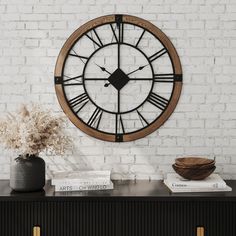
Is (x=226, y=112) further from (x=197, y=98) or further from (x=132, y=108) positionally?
(x=132, y=108)

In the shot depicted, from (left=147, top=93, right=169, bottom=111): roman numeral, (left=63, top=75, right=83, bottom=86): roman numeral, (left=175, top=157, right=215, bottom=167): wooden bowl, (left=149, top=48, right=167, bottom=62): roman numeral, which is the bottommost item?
(left=175, top=157, right=215, bottom=167): wooden bowl

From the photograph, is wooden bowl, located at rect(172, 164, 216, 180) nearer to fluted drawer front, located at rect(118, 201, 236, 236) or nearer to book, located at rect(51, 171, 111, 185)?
fluted drawer front, located at rect(118, 201, 236, 236)

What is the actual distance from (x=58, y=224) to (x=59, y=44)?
1194 millimetres

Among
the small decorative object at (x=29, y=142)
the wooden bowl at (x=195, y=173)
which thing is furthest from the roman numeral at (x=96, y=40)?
the wooden bowl at (x=195, y=173)

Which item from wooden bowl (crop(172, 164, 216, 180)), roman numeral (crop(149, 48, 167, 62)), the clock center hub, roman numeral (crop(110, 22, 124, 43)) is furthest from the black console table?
roman numeral (crop(110, 22, 124, 43))

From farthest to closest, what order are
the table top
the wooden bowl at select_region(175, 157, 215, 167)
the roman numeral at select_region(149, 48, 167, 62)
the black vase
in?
the roman numeral at select_region(149, 48, 167, 62) → the wooden bowl at select_region(175, 157, 215, 167) → the black vase → the table top

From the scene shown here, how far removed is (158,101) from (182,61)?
317mm

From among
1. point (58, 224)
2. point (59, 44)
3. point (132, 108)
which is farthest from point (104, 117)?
point (58, 224)

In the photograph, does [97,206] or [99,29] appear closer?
[97,206]

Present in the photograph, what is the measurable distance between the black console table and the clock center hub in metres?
0.77

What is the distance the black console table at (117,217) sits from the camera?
2.24 m

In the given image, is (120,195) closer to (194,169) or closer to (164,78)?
(194,169)

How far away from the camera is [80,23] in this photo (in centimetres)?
269

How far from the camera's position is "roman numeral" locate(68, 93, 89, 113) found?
2682mm
